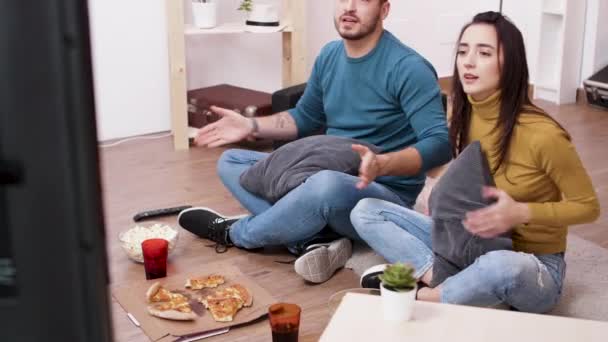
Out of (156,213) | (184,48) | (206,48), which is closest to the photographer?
(156,213)

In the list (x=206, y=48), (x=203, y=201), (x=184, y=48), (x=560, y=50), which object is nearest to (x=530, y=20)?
(x=560, y=50)

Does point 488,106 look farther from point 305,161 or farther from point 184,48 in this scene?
point 184,48

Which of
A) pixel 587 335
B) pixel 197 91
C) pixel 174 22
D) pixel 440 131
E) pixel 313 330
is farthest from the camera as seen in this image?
pixel 197 91

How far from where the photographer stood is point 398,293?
47.5 inches

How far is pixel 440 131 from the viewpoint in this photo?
1944mm

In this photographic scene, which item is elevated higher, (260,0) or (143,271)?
(260,0)

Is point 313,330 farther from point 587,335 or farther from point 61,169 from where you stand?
point 61,169

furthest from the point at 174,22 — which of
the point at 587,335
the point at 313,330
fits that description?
the point at 587,335

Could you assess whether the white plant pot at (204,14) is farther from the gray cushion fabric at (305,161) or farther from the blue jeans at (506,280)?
the blue jeans at (506,280)

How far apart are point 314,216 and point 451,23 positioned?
107 inches

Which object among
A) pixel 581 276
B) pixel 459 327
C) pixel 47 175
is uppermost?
pixel 47 175

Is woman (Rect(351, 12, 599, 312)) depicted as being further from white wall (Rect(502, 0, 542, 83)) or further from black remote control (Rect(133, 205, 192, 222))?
white wall (Rect(502, 0, 542, 83))

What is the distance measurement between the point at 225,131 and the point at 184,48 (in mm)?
1226

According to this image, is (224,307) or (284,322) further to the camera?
(224,307)
